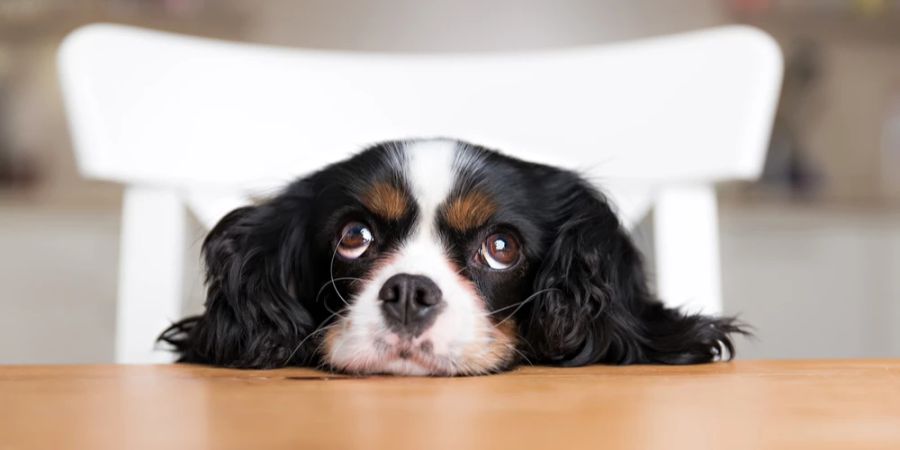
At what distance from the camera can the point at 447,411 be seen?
1.93ft

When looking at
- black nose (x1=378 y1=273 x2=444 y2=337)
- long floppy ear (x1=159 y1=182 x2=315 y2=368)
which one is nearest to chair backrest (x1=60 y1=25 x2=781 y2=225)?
long floppy ear (x1=159 y1=182 x2=315 y2=368)

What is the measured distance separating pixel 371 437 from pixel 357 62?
1.48 metres

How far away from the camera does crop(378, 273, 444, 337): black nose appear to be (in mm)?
1058

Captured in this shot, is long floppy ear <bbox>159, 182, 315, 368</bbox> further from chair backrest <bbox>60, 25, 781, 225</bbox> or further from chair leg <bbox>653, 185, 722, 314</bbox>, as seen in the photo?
chair leg <bbox>653, 185, 722, 314</bbox>

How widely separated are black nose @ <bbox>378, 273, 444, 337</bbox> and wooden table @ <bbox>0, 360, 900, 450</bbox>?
25 cm

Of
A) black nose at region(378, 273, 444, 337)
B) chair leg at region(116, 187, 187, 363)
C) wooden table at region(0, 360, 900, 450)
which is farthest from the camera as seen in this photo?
chair leg at region(116, 187, 187, 363)

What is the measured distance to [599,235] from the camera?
4.33 feet

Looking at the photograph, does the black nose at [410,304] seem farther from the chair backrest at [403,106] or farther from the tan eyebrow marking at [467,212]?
the chair backrest at [403,106]

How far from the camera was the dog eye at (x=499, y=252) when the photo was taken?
121cm

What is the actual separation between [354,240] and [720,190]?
305 centimetres

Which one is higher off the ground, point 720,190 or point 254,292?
point 720,190

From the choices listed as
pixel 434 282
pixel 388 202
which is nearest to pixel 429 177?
pixel 388 202

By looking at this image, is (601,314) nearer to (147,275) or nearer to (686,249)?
(686,249)

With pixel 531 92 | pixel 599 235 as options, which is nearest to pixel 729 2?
pixel 531 92
